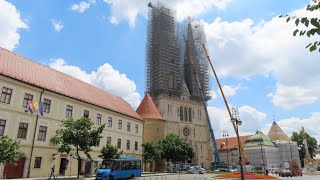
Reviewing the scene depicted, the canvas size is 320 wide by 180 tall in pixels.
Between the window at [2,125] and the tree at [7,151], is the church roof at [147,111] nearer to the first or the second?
the window at [2,125]

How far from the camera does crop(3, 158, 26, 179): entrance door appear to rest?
998 inches

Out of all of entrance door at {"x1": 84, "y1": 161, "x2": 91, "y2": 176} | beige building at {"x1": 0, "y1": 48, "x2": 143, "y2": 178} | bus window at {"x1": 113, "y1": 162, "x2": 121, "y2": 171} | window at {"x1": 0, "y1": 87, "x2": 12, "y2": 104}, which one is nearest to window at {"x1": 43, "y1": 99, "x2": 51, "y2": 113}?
beige building at {"x1": 0, "y1": 48, "x2": 143, "y2": 178}

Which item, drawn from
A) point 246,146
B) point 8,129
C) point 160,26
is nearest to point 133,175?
point 8,129

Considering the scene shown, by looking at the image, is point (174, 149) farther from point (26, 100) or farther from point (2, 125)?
point (2, 125)

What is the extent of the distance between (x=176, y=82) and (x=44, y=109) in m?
55.8

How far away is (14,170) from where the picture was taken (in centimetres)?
2614

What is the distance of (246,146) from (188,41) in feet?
133

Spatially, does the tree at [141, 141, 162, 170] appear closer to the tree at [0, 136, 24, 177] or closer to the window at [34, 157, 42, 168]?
the window at [34, 157, 42, 168]

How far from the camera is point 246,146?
3526 inches

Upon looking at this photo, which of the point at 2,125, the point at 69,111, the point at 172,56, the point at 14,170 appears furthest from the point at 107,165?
the point at 172,56

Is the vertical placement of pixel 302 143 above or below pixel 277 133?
below

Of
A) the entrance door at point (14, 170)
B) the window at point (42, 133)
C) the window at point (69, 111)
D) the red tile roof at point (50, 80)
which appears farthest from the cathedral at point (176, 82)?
the entrance door at point (14, 170)

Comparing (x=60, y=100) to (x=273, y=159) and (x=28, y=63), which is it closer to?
(x=28, y=63)

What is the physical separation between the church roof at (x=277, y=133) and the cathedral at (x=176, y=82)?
29.2 metres
